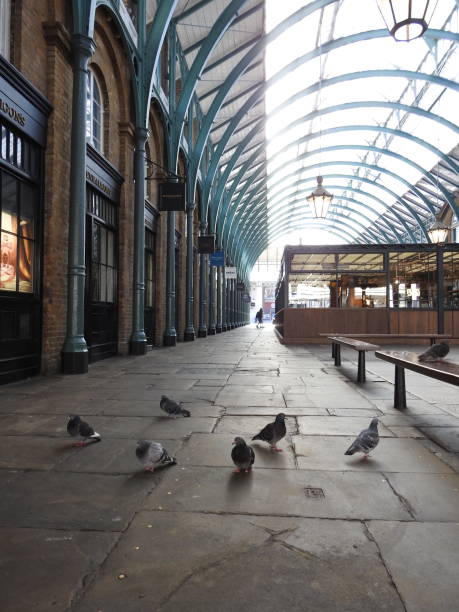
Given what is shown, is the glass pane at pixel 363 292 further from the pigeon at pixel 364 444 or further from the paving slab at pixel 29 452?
the paving slab at pixel 29 452

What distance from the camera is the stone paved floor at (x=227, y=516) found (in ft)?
5.08

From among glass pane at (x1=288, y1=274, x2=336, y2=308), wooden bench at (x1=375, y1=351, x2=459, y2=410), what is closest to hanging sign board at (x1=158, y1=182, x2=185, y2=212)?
glass pane at (x1=288, y1=274, x2=336, y2=308)

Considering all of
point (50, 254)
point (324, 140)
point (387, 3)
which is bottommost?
point (50, 254)

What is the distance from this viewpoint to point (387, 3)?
16.4 ft

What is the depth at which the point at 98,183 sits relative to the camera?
8992mm

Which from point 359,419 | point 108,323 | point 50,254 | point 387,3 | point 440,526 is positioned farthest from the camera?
point 108,323

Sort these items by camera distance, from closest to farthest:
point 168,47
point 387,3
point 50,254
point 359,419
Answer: point 359,419
point 387,3
point 50,254
point 168,47

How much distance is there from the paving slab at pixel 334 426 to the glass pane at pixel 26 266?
181 inches

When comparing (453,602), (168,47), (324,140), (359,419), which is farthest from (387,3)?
(324,140)

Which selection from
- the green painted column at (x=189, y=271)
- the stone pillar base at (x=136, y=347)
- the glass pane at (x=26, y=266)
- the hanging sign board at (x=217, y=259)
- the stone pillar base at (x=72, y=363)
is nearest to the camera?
the glass pane at (x=26, y=266)

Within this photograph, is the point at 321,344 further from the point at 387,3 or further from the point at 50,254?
the point at 387,3

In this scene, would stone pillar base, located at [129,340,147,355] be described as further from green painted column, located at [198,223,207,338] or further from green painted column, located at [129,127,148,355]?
green painted column, located at [198,223,207,338]

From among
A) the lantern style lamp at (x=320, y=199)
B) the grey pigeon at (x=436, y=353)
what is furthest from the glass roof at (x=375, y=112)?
the grey pigeon at (x=436, y=353)

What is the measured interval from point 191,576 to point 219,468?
121cm
